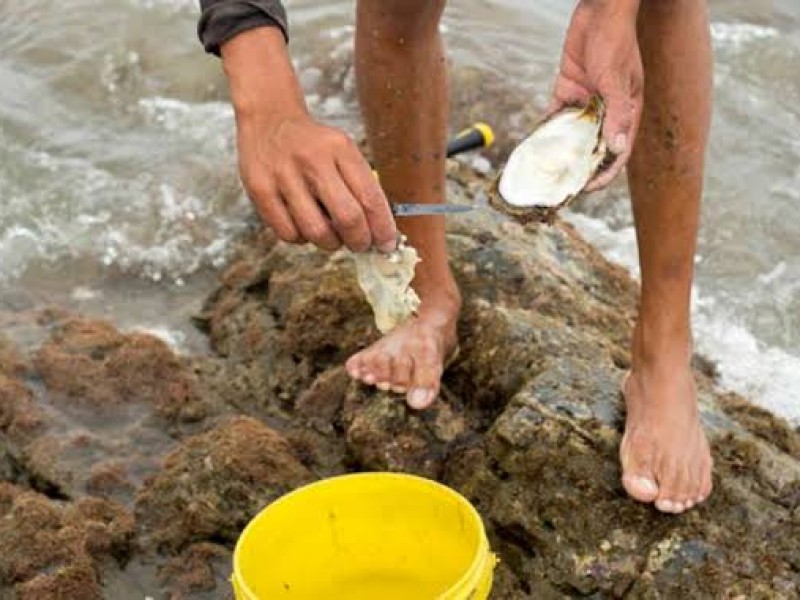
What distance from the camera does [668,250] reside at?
2.91 m

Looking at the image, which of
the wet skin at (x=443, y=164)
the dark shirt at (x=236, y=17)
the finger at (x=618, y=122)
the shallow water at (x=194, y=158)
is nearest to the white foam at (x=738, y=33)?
the shallow water at (x=194, y=158)

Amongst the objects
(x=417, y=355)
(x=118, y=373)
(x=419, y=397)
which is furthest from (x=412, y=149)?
(x=118, y=373)

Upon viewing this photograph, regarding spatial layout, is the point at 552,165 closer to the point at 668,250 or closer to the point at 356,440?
the point at 668,250

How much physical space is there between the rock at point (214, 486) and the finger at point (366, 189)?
124 cm

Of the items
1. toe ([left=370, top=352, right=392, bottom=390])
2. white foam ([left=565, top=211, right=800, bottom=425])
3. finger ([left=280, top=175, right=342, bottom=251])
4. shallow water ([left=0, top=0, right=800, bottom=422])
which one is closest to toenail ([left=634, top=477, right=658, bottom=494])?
toe ([left=370, top=352, right=392, bottom=390])

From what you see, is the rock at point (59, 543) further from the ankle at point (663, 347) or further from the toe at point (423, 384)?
the ankle at point (663, 347)

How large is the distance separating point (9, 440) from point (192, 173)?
239 cm

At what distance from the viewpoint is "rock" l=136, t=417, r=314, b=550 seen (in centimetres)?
307

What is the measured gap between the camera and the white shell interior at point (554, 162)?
235cm

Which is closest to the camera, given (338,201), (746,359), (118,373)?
(338,201)

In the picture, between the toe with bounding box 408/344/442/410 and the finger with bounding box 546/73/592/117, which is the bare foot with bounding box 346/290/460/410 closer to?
the toe with bounding box 408/344/442/410

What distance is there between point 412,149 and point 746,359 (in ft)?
6.38

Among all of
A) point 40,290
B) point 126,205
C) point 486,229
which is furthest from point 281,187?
point 126,205

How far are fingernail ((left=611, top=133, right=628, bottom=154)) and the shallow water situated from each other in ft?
7.23
